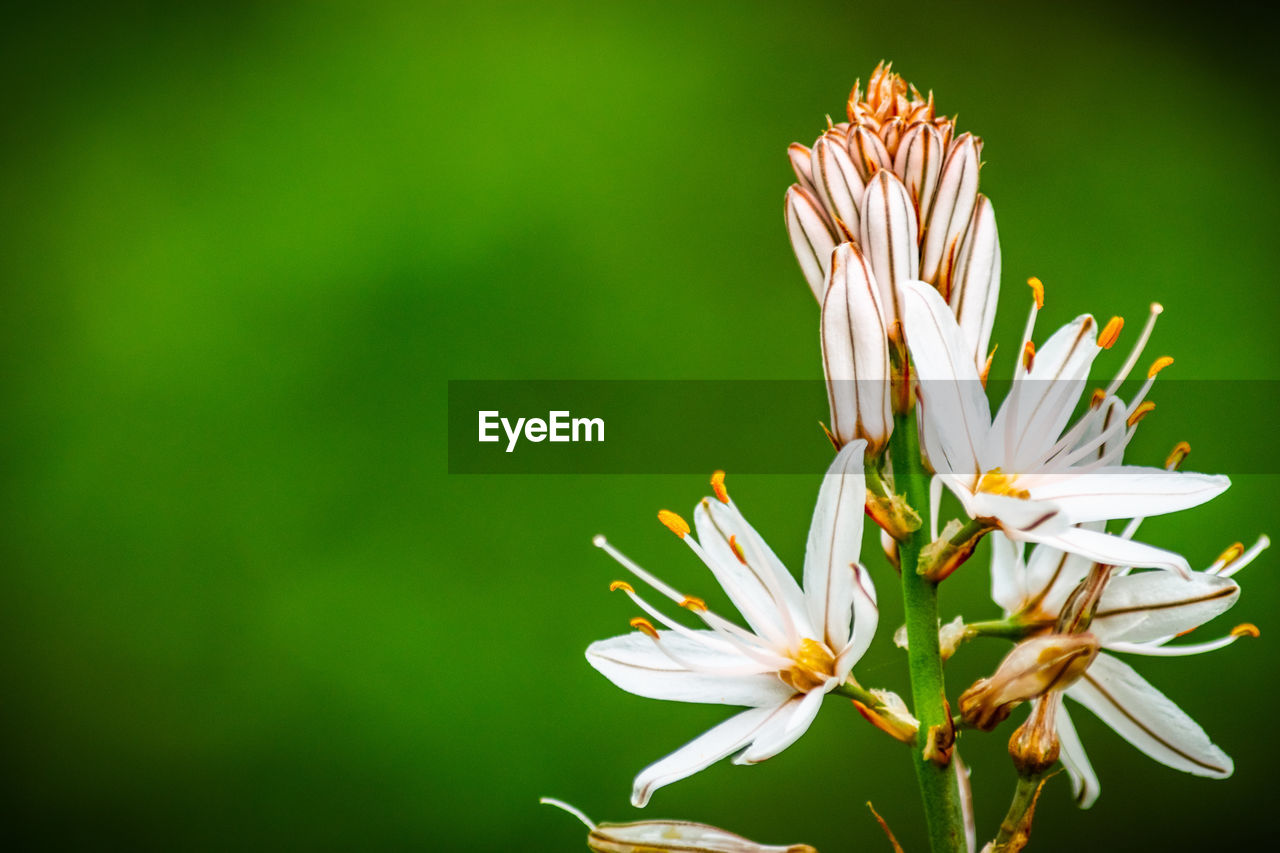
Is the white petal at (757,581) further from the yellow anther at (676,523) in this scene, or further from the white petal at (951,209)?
the white petal at (951,209)

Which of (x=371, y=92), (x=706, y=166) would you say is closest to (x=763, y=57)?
(x=706, y=166)

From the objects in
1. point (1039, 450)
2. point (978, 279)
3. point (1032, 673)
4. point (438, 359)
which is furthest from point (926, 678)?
point (438, 359)

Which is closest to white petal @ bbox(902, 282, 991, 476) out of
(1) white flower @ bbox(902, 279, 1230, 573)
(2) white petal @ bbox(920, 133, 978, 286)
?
(1) white flower @ bbox(902, 279, 1230, 573)

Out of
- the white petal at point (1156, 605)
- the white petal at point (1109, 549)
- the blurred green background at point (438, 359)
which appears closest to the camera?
the white petal at point (1109, 549)

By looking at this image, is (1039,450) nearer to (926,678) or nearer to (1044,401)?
(1044,401)

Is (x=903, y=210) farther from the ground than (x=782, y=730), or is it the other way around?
(x=903, y=210)

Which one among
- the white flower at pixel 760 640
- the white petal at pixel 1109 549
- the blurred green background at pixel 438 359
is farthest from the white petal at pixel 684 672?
the blurred green background at pixel 438 359
